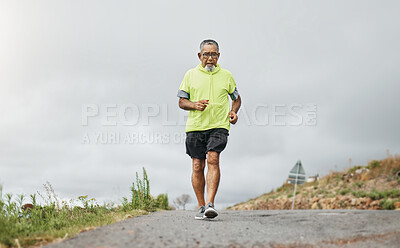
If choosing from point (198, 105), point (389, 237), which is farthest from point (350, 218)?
point (198, 105)

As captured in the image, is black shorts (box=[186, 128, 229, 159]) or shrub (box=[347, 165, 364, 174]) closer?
black shorts (box=[186, 128, 229, 159])

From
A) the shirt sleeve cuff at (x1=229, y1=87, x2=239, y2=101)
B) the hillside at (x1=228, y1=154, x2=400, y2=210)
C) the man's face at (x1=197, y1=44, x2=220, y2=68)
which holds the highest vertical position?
the man's face at (x1=197, y1=44, x2=220, y2=68)

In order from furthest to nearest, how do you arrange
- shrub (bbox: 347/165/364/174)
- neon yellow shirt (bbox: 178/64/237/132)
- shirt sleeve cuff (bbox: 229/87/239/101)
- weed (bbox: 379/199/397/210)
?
shrub (bbox: 347/165/364/174) < weed (bbox: 379/199/397/210) < shirt sleeve cuff (bbox: 229/87/239/101) < neon yellow shirt (bbox: 178/64/237/132)

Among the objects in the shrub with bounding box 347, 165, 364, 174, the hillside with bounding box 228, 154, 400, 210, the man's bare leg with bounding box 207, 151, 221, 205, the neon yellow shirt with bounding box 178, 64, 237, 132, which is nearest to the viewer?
the man's bare leg with bounding box 207, 151, 221, 205

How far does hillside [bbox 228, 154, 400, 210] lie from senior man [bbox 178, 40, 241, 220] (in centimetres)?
761

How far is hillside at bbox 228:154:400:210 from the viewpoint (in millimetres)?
13422

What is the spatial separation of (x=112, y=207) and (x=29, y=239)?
12.4ft

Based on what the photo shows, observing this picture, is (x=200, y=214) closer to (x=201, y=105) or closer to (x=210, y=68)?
(x=201, y=105)

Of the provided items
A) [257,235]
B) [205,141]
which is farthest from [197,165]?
[257,235]

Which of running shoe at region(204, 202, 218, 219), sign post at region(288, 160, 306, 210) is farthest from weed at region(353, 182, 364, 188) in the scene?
running shoe at region(204, 202, 218, 219)

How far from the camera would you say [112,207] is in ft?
24.8

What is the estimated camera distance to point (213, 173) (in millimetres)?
5871

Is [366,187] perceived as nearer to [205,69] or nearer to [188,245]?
[205,69]

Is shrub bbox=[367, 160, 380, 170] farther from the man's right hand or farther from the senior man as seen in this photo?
the man's right hand
